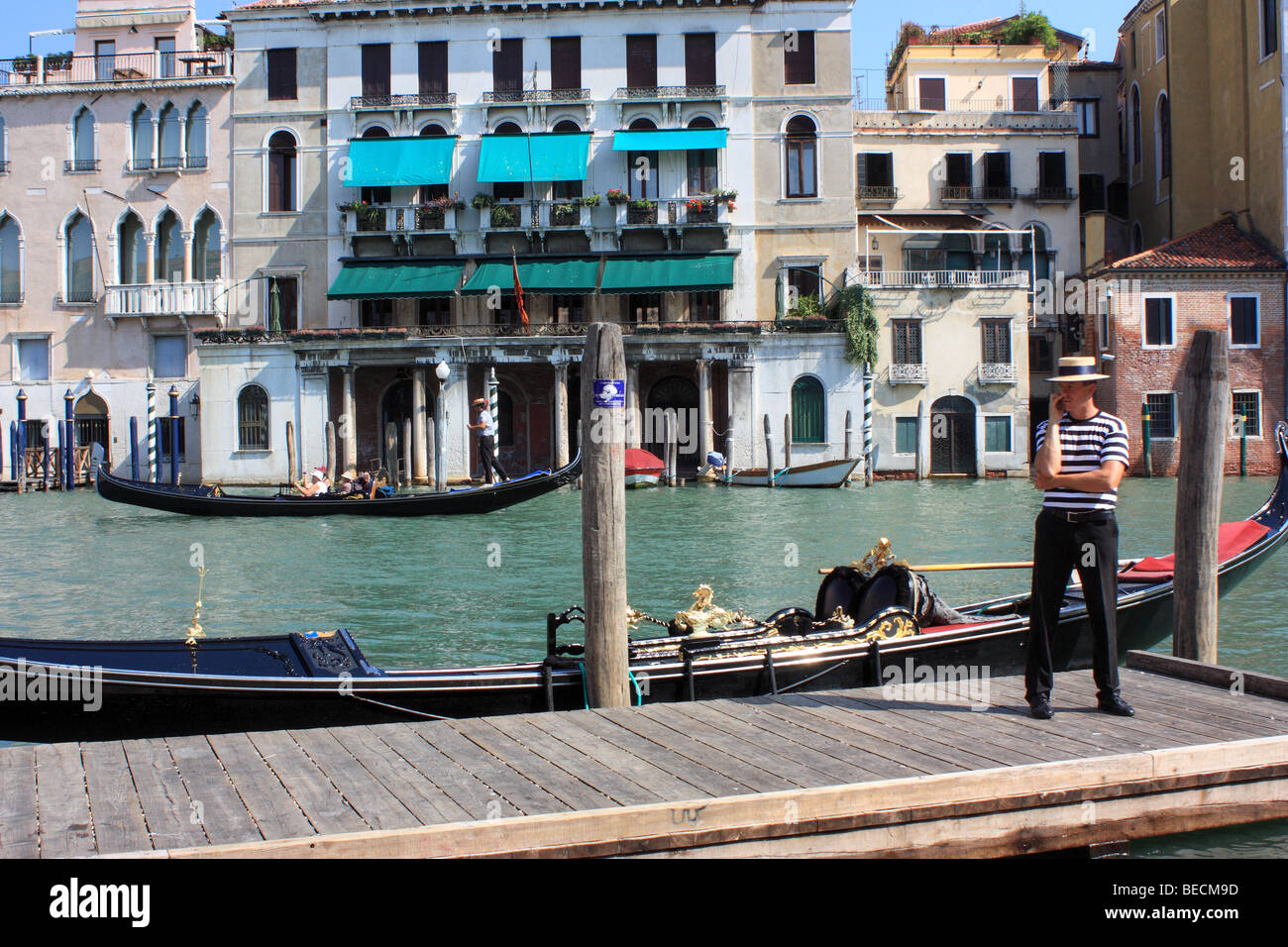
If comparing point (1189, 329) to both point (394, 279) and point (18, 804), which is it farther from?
point (18, 804)

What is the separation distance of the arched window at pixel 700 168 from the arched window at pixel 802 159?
4.90 ft

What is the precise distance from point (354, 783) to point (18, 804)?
3.09 ft

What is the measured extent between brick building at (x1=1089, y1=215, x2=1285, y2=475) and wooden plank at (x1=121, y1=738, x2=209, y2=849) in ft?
70.4

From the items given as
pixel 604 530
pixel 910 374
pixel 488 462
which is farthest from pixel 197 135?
pixel 604 530

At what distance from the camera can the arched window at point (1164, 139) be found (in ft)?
83.9

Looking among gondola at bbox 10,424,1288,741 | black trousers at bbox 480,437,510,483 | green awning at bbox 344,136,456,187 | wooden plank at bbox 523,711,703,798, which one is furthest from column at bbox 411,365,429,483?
wooden plank at bbox 523,711,703,798

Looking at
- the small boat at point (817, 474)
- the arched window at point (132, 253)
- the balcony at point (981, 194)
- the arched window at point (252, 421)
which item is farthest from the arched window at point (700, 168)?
Answer: the arched window at point (132, 253)

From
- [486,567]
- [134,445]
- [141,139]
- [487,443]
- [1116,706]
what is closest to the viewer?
[1116,706]

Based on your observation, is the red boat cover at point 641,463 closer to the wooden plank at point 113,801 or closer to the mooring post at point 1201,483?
the mooring post at point 1201,483

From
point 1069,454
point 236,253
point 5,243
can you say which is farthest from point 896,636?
point 5,243

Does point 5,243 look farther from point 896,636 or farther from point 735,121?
point 896,636

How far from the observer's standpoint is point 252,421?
23812 mm

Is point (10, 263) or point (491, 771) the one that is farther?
point (10, 263)
